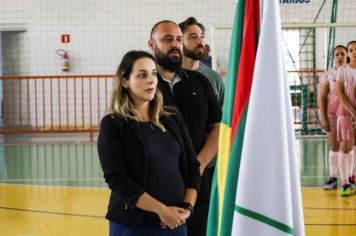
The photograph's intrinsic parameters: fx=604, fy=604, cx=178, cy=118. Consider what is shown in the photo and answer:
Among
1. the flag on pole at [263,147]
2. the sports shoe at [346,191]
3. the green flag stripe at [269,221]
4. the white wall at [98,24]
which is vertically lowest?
the sports shoe at [346,191]

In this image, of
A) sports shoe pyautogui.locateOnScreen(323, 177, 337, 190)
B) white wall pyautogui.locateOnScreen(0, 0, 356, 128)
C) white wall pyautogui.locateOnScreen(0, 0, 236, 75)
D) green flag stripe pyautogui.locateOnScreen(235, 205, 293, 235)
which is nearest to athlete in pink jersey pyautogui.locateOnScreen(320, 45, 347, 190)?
sports shoe pyautogui.locateOnScreen(323, 177, 337, 190)

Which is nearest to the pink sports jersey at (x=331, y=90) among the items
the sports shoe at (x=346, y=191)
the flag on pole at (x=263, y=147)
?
the sports shoe at (x=346, y=191)

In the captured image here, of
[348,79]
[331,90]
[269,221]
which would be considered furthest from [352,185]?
[269,221]

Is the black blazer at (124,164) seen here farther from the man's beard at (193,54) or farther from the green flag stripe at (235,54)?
the man's beard at (193,54)

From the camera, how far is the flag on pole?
1.82 metres

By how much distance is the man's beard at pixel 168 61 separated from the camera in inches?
139

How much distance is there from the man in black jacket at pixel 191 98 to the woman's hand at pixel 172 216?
68cm

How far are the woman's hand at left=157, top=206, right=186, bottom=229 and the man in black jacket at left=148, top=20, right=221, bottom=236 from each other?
2.22 feet

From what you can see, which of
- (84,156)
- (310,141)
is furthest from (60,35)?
(310,141)

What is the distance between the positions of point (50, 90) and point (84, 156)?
5190 millimetres

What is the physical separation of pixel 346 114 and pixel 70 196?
363 cm

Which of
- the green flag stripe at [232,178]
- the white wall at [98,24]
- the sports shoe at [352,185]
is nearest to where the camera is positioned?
the green flag stripe at [232,178]

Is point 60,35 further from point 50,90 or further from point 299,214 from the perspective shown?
point 299,214

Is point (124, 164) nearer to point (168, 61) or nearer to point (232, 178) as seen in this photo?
point (168, 61)
